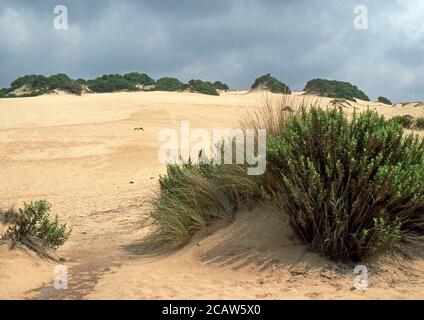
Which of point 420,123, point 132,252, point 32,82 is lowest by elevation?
point 132,252

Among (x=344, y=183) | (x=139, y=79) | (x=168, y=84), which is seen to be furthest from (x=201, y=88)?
(x=344, y=183)

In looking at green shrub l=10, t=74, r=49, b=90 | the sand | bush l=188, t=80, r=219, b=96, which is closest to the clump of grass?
the sand

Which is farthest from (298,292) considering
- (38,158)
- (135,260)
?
(38,158)

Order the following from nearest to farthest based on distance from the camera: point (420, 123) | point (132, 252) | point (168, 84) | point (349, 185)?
point (349, 185) < point (132, 252) < point (420, 123) < point (168, 84)

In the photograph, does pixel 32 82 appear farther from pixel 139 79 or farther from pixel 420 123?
pixel 420 123

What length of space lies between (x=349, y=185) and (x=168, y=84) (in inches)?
1739

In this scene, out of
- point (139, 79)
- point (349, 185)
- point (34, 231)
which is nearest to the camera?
point (349, 185)

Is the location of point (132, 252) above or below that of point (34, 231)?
below

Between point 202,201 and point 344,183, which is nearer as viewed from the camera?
point 344,183

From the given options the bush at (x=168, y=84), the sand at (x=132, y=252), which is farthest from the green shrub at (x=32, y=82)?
the sand at (x=132, y=252)

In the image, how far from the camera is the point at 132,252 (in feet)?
22.6

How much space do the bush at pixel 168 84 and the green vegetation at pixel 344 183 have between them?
37.8 meters
